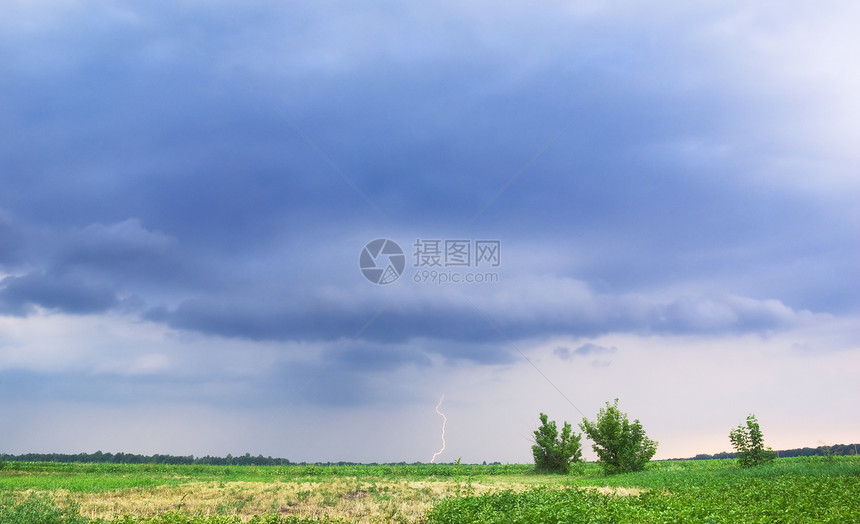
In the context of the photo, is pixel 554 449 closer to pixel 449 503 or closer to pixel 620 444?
pixel 620 444

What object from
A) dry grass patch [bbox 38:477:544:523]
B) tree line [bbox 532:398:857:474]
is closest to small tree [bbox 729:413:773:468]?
tree line [bbox 532:398:857:474]

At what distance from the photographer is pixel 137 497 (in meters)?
23.0

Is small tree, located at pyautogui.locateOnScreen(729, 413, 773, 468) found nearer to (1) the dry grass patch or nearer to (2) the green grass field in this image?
(2) the green grass field

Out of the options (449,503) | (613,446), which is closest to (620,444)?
(613,446)

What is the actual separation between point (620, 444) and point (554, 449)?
29.8 feet

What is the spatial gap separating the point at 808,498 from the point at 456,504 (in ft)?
34.2

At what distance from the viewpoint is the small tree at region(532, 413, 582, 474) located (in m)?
48.5

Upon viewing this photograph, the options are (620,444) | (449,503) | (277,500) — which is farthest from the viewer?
(620,444)

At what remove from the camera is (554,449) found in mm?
48781

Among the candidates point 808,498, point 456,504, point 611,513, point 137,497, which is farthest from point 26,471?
point 808,498

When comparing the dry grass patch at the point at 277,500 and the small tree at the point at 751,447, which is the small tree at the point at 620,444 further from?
the dry grass patch at the point at 277,500

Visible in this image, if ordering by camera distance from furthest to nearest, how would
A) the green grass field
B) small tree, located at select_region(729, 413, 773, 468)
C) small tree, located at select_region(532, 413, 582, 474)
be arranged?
small tree, located at select_region(532, 413, 582, 474) < small tree, located at select_region(729, 413, 773, 468) < the green grass field

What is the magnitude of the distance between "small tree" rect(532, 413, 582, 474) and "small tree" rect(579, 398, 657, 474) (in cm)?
705

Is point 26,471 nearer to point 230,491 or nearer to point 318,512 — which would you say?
point 230,491
